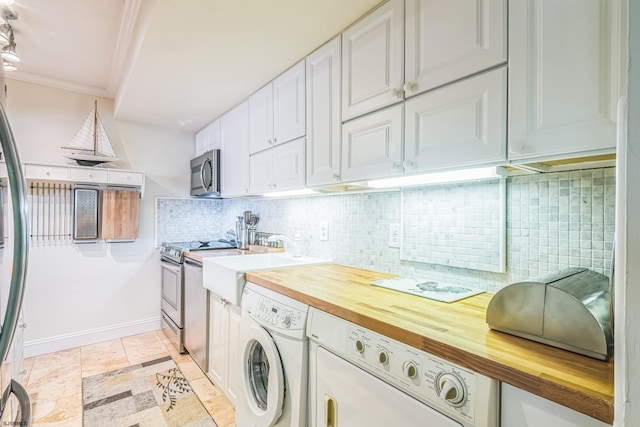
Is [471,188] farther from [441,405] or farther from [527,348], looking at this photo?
[441,405]

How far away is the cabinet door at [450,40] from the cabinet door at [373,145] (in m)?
0.14

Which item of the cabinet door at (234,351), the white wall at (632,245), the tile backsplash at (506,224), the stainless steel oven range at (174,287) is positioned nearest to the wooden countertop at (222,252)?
the stainless steel oven range at (174,287)

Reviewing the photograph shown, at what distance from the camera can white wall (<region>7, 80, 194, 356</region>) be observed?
2.58m

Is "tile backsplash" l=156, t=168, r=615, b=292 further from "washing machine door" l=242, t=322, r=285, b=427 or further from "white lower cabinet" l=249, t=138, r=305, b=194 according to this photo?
"washing machine door" l=242, t=322, r=285, b=427

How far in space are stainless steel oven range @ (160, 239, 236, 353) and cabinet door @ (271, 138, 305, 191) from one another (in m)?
1.15

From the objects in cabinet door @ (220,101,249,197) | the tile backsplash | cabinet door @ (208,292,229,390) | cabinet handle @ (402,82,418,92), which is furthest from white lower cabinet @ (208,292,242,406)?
cabinet handle @ (402,82,418,92)

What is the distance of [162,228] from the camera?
10.5 ft

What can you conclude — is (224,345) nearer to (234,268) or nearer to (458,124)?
(234,268)

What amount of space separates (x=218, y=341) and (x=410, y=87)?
1860 mm

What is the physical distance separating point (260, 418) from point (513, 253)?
4.37ft

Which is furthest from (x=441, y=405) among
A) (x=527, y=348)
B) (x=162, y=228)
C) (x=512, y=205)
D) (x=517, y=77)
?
(x=162, y=228)

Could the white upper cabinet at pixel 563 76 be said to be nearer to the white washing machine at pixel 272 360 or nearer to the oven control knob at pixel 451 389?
the oven control knob at pixel 451 389

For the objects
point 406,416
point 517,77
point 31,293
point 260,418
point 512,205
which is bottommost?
point 260,418

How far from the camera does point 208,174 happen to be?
2.84 meters
